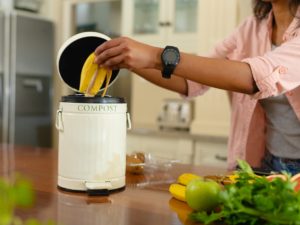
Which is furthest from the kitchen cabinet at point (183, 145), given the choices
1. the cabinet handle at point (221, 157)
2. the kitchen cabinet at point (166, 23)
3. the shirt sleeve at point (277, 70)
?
the shirt sleeve at point (277, 70)

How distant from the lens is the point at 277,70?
101 cm

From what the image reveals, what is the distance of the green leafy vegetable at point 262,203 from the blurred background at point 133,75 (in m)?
1.96

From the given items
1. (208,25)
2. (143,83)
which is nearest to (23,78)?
(143,83)

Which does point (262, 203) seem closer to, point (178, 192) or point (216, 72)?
point (178, 192)

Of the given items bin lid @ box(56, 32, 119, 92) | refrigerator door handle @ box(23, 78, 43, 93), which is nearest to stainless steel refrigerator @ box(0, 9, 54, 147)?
refrigerator door handle @ box(23, 78, 43, 93)

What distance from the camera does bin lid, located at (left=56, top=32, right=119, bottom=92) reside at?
0.99 meters

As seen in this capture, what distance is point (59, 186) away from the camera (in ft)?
3.06

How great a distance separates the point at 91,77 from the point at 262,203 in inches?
20.1

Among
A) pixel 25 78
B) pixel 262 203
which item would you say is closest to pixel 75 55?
pixel 262 203

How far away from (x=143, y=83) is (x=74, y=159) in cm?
251

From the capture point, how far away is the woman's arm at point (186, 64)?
36.1 inches

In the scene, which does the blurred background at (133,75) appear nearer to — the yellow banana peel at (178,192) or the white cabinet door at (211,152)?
the white cabinet door at (211,152)

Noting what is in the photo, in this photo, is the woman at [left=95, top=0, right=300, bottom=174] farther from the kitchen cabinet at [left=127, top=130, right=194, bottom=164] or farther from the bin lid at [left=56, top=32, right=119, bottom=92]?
the kitchen cabinet at [left=127, top=130, right=194, bottom=164]

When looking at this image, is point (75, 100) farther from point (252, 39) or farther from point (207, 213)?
point (252, 39)
